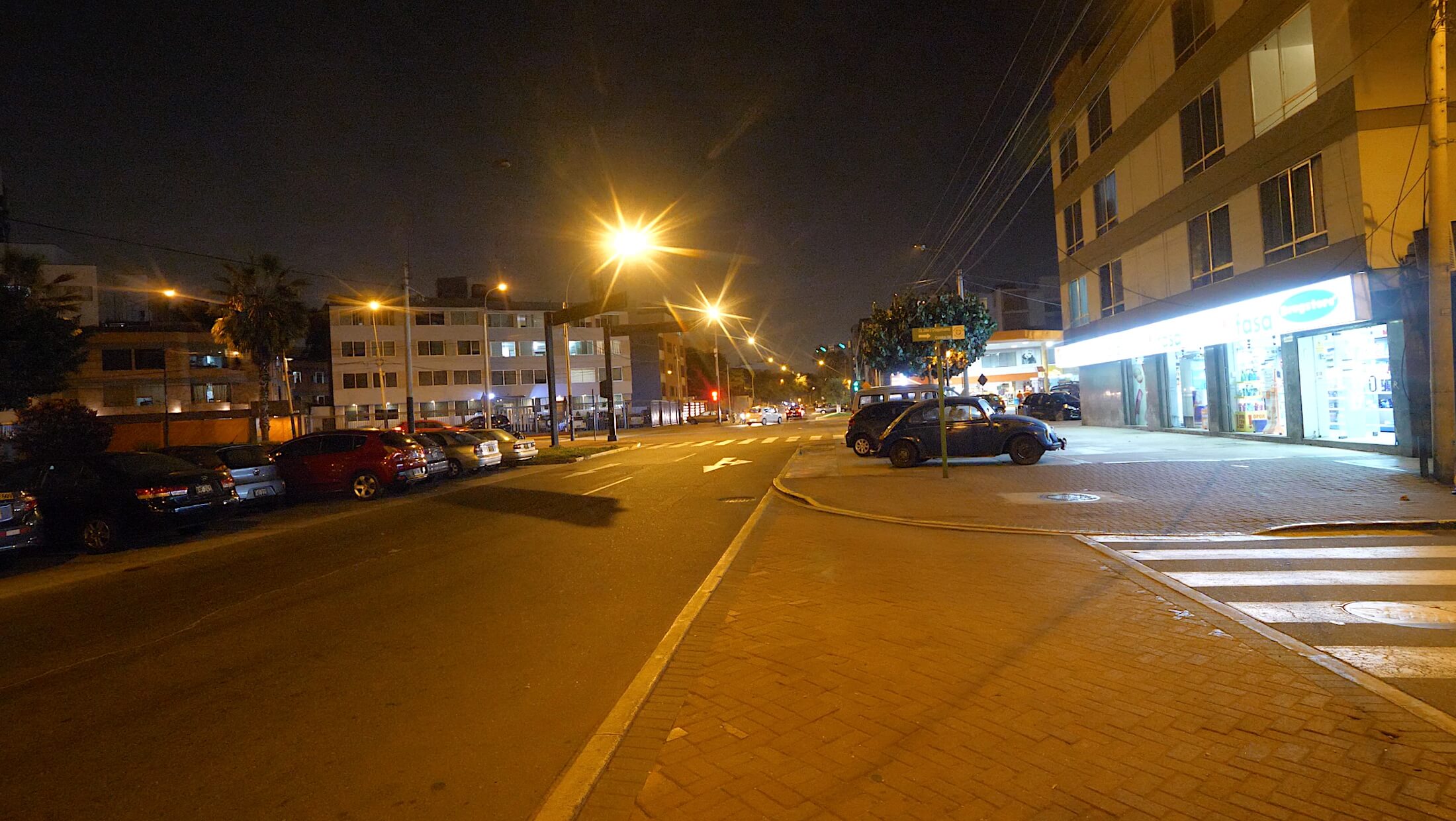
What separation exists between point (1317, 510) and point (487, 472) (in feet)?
68.9

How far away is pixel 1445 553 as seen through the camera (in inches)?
308

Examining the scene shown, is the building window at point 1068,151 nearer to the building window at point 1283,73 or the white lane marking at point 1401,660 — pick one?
the building window at point 1283,73

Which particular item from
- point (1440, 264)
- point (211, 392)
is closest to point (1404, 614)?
point (1440, 264)

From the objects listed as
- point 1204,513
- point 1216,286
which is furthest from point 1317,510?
point 1216,286

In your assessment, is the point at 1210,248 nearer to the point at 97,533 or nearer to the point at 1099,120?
the point at 1099,120

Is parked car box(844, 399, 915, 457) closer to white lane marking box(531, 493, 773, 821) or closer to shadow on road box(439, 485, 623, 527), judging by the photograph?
shadow on road box(439, 485, 623, 527)

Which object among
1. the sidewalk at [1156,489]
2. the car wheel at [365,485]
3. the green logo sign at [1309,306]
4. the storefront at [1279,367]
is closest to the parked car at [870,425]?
the sidewalk at [1156,489]

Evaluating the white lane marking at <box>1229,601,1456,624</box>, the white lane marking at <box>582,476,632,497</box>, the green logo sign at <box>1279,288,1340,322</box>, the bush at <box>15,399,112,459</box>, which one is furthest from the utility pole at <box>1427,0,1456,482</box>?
the bush at <box>15,399,112,459</box>

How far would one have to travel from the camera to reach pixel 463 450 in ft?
76.7

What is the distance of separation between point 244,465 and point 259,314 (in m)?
28.9

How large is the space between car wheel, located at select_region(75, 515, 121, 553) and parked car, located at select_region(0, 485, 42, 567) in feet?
4.37

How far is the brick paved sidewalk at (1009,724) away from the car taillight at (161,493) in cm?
1035

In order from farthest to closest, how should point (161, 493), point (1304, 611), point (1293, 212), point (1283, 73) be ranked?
point (1283, 73), point (1293, 212), point (161, 493), point (1304, 611)

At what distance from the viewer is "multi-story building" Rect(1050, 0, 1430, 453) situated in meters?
14.8
